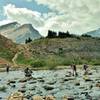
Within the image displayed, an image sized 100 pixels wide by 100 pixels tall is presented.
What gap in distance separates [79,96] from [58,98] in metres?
3.26

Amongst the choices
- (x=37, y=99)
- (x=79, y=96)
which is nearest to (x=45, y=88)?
(x=79, y=96)

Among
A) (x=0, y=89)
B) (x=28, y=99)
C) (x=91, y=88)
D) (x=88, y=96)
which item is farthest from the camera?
(x=0, y=89)

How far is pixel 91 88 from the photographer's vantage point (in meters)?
59.9

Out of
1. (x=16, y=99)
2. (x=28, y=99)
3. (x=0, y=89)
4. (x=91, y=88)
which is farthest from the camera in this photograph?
(x=0, y=89)

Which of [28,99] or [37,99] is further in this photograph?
[28,99]

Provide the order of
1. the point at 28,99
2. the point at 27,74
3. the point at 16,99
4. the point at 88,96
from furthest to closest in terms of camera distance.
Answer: the point at 27,74, the point at 88,96, the point at 28,99, the point at 16,99

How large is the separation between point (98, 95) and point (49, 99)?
11.2 meters

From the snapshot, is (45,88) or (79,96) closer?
(79,96)

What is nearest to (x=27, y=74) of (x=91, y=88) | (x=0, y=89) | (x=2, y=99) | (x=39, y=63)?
(x=0, y=89)

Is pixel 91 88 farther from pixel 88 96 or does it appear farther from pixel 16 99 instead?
pixel 16 99

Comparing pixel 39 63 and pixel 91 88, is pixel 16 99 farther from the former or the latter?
pixel 39 63

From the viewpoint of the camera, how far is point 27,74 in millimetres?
93188

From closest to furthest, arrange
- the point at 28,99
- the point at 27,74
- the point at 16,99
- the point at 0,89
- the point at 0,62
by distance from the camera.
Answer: the point at 16,99, the point at 28,99, the point at 0,89, the point at 27,74, the point at 0,62

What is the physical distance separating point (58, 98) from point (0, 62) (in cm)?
14852
